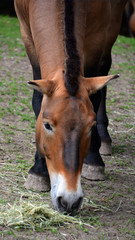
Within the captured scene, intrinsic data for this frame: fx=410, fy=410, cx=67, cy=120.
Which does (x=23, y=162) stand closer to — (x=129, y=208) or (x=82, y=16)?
(x=129, y=208)

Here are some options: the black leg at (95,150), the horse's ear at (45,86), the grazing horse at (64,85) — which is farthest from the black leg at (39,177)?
the horse's ear at (45,86)

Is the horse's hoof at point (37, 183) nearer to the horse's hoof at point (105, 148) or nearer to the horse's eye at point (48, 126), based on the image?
the horse's eye at point (48, 126)

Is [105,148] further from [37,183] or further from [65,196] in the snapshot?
[65,196]

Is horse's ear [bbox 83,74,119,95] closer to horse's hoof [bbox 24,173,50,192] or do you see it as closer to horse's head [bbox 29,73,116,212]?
horse's head [bbox 29,73,116,212]

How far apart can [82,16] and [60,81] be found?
3.14 feet

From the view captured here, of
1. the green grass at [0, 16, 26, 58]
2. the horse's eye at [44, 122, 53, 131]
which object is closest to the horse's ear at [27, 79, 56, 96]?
the horse's eye at [44, 122, 53, 131]

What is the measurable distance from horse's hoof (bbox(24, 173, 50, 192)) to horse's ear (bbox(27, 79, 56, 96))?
1214 millimetres

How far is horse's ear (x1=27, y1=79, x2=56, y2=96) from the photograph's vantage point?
11.0 feet

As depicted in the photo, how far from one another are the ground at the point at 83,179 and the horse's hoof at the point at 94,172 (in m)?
0.06

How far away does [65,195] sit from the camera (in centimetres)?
311

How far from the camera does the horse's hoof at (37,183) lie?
4.32m

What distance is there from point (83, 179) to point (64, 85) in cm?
171

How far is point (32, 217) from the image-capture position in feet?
11.9

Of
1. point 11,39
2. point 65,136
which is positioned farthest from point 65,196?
point 11,39
